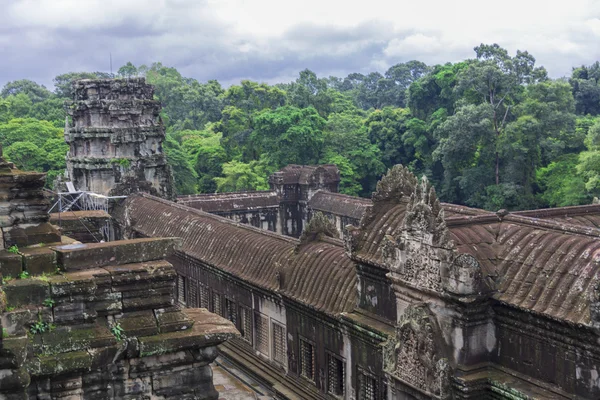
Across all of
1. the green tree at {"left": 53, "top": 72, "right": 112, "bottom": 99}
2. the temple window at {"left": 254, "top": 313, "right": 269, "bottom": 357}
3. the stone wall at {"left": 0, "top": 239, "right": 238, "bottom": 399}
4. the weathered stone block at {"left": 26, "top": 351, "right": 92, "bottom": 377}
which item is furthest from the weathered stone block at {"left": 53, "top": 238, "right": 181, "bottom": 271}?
the green tree at {"left": 53, "top": 72, "right": 112, "bottom": 99}

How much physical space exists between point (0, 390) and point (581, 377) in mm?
7809

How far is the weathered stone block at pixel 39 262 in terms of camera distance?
9633 mm

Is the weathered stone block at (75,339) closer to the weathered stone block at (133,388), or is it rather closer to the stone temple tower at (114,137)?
the weathered stone block at (133,388)

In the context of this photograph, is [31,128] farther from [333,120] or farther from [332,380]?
[332,380]

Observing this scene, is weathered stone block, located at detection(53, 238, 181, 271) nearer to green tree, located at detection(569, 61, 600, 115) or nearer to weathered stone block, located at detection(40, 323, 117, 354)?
weathered stone block, located at detection(40, 323, 117, 354)

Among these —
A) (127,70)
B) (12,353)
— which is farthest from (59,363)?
(127,70)

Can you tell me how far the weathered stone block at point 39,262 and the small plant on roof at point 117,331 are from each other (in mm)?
1124

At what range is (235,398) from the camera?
17.9m

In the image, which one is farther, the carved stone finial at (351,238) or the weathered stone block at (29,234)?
the carved stone finial at (351,238)

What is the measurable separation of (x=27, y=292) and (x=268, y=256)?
38.1 feet

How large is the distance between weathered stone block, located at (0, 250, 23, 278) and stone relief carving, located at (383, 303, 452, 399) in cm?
645

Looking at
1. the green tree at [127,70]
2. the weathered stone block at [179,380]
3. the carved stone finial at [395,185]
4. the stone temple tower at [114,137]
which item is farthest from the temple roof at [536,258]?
the green tree at [127,70]

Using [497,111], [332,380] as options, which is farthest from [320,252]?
[497,111]

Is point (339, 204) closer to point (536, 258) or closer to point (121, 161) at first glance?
point (121, 161)
